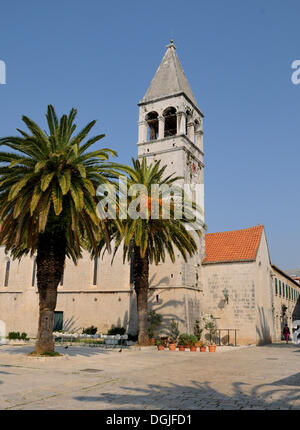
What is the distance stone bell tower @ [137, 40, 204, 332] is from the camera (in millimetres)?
30672

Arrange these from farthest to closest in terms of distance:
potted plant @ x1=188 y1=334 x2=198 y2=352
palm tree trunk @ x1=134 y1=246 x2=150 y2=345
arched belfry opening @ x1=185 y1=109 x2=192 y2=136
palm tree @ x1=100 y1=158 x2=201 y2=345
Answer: arched belfry opening @ x1=185 y1=109 x2=192 y2=136 < potted plant @ x1=188 y1=334 x2=198 y2=352 < palm tree trunk @ x1=134 y1=246 x2=150 y2=345 < palm tree @ x1=100 y1=158 x2=201 y2=345

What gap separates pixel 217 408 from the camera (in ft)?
26.7

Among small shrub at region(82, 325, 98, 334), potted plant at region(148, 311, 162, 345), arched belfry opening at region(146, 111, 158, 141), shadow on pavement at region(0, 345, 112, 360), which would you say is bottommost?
shadow on pavement at region(0, 345, 112, 360)

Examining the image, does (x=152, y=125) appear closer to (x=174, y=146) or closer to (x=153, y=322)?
(x=174, y=146)

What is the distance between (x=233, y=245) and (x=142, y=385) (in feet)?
83.5

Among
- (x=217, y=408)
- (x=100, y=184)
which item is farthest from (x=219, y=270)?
(x=217, y=408)

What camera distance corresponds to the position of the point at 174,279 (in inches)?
1211

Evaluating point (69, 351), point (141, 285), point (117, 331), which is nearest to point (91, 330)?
point (117, 331)

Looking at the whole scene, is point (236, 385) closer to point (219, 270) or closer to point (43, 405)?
point (43, 405)

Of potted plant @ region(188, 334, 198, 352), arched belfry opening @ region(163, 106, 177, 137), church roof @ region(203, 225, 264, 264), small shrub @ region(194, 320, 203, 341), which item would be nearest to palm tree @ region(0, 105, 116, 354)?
potted plant @ region(188, 334, 198, 352)

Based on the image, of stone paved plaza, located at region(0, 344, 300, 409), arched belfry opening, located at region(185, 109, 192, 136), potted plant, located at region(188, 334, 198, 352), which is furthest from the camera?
arched belfry opening, located at region(185, 109, 192, 136)

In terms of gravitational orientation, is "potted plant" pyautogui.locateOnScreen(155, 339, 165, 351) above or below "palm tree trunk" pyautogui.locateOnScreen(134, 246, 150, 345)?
below

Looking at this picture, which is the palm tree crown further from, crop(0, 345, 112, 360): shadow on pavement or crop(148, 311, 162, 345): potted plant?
crop(148, 311, 162, 345): potted plant

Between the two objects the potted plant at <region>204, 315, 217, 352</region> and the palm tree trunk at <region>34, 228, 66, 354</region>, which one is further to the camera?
the potted plant at <region>204, 315, 217, 352</region>
